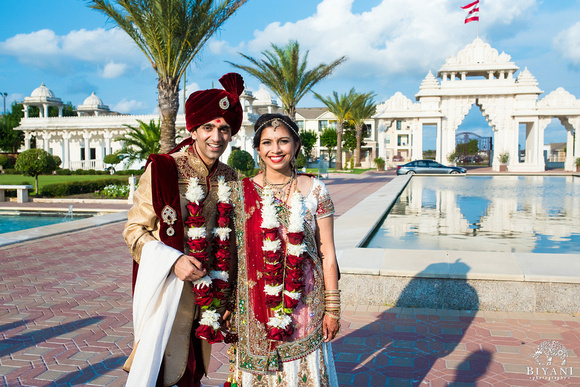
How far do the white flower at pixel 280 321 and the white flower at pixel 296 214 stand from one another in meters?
0.43

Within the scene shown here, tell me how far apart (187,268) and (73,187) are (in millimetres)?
19242

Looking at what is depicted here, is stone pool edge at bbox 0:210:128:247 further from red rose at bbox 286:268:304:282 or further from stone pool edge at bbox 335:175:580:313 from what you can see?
red rose at bbox 286:268:304:282

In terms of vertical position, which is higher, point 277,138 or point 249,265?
point 277,138

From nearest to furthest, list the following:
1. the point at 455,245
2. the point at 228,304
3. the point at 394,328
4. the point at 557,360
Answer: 1. the point at 228,304
2. the point at 557,360
3. the point at 394,328
4. the point at 455,245

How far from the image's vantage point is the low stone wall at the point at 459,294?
4.67m

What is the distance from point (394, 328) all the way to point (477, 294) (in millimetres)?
1064

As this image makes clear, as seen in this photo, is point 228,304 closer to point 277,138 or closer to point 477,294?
point 277,138

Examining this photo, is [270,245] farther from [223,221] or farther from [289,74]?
[289,74]

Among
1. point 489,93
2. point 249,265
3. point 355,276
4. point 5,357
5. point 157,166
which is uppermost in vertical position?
point 489,93

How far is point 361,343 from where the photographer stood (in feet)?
13.5

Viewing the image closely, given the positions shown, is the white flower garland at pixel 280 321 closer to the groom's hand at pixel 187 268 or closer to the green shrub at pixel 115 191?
the groom's hand at pixel 187 268

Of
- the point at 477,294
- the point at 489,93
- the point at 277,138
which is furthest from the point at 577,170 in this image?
the point at 277,138

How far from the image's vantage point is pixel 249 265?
2365mm

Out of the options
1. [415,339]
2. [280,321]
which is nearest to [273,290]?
[280,321]
